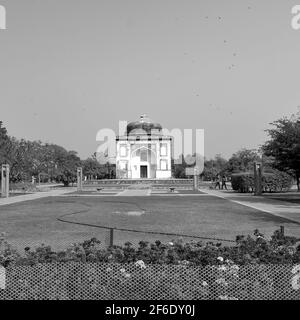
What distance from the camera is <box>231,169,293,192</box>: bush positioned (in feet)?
119

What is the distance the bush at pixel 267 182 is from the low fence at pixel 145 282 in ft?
104

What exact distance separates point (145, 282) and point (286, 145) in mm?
22552

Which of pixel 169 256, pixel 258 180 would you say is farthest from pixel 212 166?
pixel 169 256

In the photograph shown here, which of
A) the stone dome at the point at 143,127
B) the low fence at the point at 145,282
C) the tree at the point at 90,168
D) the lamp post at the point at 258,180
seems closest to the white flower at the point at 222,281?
the low fence at the point at 145,282

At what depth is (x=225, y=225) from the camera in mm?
13859

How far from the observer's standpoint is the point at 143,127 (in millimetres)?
112562

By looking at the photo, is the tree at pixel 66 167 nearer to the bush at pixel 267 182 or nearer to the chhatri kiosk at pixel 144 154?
the bush at pixel 267 182

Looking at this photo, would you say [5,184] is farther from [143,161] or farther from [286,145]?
[143,161]

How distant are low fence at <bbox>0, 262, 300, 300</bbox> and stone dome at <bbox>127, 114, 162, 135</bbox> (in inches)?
4119

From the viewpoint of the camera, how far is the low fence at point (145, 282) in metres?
5.04

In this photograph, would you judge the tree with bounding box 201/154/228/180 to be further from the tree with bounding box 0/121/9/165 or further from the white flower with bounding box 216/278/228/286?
the white flower with bounding box 216/278/228/286

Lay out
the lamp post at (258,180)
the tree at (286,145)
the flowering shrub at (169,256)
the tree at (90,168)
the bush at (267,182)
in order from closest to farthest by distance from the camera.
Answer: the flowering shrub at (169,256) → the tree at (286,145) → the lamp post at (258,180) → the bush at (267,182) → the tree at (90,168)
